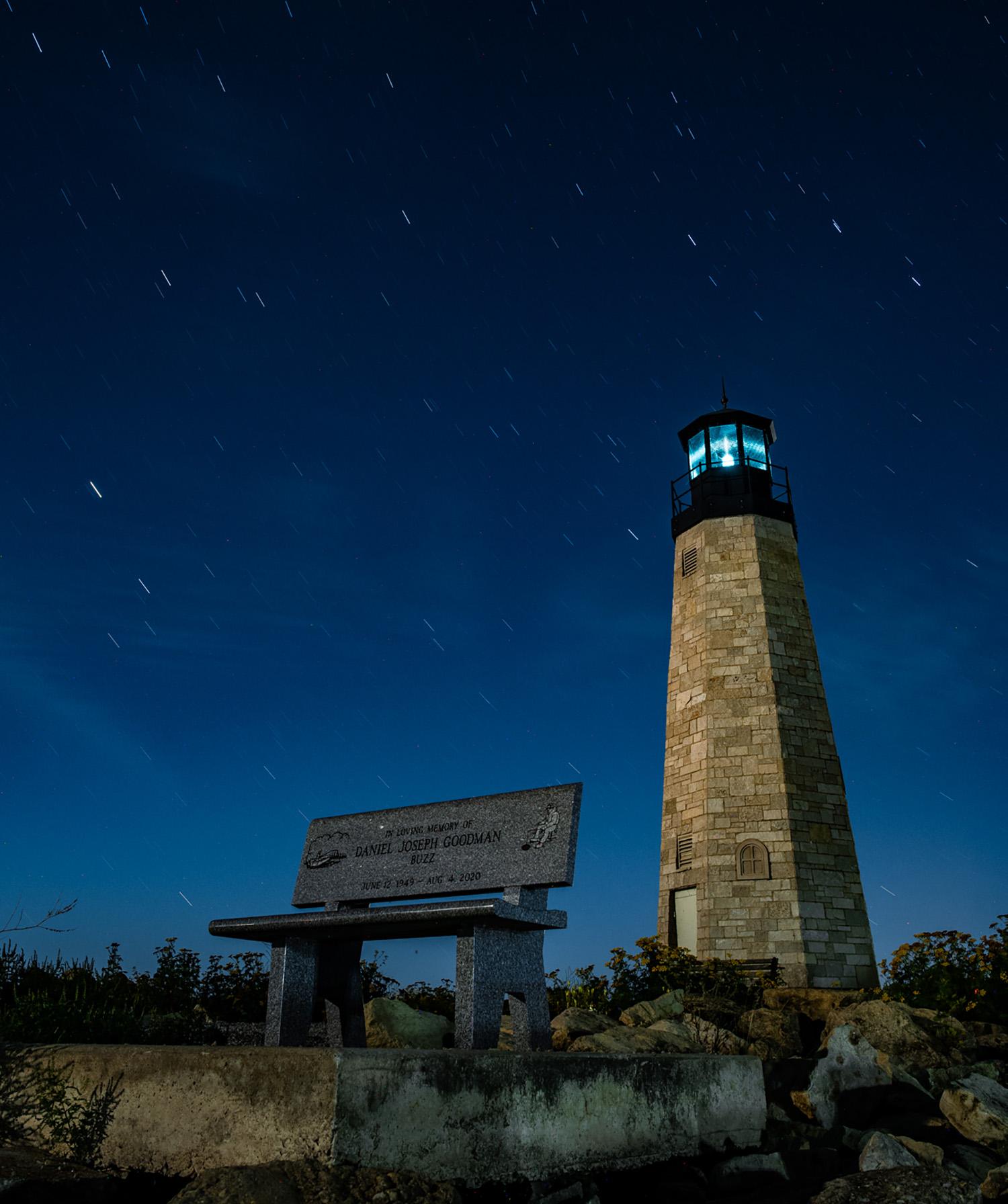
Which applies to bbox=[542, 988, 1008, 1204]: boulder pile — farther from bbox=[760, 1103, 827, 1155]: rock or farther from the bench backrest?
the bench backrest

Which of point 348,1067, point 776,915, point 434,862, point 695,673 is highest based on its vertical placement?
point 695,673

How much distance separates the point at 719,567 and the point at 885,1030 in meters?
9.46

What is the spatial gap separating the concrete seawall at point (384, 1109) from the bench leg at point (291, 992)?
1611 millimetres

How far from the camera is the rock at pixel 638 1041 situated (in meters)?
7.40

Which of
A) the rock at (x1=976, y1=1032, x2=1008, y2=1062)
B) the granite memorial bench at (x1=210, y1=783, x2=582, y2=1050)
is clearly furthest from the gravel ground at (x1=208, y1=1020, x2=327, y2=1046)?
the rock at (x1=976, y1=1032, x2=1008, y2=1062)

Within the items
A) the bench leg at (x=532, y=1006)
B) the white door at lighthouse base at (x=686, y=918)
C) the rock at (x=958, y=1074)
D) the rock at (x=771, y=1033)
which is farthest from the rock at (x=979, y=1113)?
the white door at lighthouse base at (x=686, y=918)

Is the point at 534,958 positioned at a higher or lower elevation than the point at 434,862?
lower

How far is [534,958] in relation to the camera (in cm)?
579

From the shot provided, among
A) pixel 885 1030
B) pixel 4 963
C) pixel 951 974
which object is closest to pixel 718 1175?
pixel 885 1030

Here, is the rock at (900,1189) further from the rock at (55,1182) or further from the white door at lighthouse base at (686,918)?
the white door at lighthouse base at (686,918)

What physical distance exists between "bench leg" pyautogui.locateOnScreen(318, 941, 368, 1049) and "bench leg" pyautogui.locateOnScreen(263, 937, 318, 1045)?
15cm

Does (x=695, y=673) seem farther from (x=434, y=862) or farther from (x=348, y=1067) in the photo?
(x=348, y=1067)

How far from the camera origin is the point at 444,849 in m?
6.26

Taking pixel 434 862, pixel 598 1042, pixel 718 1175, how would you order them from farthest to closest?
pixel 598 1042, pixel 434 862, pixel 718 1175
